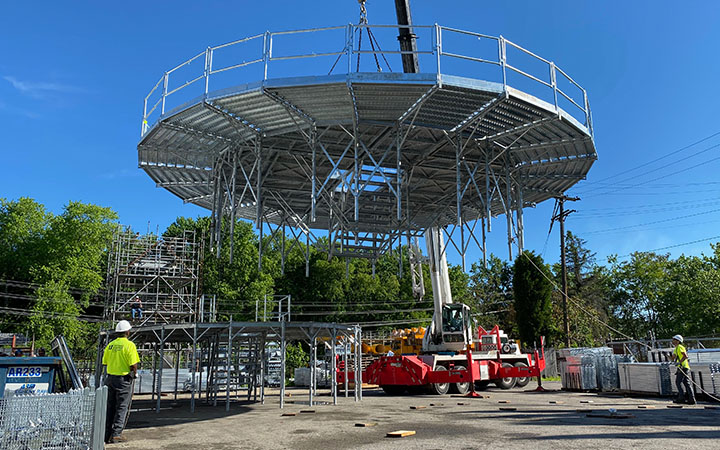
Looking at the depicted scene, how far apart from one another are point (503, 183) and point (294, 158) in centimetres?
765

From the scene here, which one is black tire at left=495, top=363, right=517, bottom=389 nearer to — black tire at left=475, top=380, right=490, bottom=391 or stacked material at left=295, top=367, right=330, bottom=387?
black tire at left=475, top=380, right=490, bottom=391

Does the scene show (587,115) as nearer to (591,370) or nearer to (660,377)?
(660,377)

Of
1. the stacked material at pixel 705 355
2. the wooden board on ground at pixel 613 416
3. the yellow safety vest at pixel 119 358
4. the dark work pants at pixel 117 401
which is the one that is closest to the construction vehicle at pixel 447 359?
the stacked material at pixel 705 355

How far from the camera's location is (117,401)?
9945mm

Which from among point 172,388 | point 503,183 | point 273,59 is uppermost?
point 273,59

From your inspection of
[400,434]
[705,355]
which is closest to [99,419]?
[400,434]

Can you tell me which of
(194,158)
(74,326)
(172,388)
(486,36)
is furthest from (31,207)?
(486,36)

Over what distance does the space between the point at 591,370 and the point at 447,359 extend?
6.02 meters

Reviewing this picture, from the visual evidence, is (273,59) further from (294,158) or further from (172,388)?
(172,388)

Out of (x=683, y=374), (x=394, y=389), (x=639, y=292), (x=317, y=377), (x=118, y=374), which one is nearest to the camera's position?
(x=118, y=374)

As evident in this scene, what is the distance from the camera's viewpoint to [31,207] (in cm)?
Result: 5466

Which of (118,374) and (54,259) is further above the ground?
(54,259)

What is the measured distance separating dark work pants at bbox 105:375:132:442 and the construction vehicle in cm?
1492

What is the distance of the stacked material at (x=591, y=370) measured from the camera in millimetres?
23281
